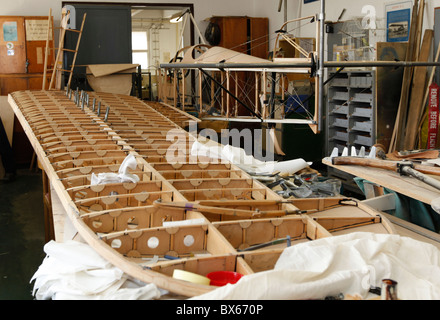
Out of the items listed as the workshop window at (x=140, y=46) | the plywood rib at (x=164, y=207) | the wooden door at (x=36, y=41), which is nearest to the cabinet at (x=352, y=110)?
the plywood rib at (x=164, y=207)

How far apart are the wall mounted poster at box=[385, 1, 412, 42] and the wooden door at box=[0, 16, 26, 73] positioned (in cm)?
751

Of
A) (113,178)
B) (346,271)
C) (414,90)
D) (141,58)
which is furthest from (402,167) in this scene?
(141,58)

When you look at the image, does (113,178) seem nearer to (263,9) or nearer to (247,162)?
(247,162)

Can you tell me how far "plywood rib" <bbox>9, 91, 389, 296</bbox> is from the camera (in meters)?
2.80

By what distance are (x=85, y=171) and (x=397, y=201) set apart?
2808 mm

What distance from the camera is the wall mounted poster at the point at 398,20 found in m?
8.48

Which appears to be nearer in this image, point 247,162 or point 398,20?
point 247,162

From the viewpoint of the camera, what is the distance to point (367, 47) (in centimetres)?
832

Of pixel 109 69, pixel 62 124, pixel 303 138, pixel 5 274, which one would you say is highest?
pixel 109 69

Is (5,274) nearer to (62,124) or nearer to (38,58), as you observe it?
(62,124)

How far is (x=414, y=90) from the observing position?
7.95 metres

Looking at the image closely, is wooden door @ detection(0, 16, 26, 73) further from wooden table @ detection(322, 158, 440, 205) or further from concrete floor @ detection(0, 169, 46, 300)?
wooden table @ detection(322, 158, 440, 205)

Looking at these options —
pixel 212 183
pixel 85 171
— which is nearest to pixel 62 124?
pixel 85 171

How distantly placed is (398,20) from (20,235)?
6960mm
